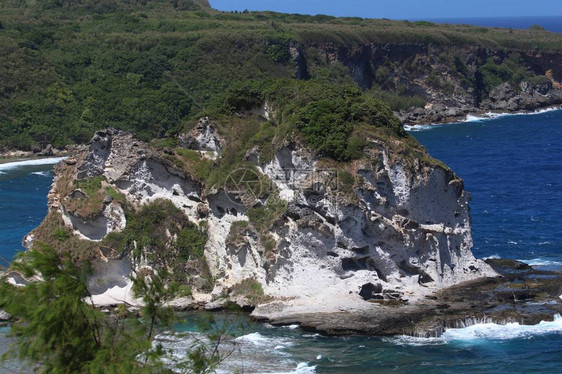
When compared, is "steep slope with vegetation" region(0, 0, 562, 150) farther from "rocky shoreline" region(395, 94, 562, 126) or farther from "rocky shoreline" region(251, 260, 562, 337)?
"rocky shoreline" region(251, 260, 562, 337)

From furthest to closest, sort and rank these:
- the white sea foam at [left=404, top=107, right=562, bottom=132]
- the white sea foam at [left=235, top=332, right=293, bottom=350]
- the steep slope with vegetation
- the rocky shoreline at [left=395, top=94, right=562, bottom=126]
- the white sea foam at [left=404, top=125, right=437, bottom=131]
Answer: the rocky shoreline at [left=395, top=94, right=562, bottom=126] → the white sea foam at [left=404, top=107, right=562, bottom=132] → the white sea foam at [left=404, top=125, right=437, bottom=131] → the steep slope with vegetation → the white sea foam at [left=235, top=332, right=293, bottom=350]

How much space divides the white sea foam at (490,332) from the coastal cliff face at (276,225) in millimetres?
3545

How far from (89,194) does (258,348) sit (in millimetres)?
12913

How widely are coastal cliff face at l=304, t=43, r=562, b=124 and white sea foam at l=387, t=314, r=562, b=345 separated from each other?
281 feet

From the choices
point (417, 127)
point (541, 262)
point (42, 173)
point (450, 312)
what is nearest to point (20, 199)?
point (42, 173)

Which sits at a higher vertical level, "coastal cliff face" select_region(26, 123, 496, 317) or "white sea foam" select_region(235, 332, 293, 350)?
"coastal cliff face" select_region(26, 123, 496, 317)

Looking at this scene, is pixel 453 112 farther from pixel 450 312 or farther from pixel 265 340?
pixel 265 340

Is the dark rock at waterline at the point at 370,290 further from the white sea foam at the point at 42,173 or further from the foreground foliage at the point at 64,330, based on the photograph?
the white sea foam at the point at 42,173

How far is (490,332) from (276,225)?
10.9 m

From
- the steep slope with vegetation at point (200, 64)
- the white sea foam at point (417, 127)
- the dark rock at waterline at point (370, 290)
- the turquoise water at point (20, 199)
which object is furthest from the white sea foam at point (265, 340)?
the white sea foam at point (417, 127)

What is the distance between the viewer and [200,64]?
389ft

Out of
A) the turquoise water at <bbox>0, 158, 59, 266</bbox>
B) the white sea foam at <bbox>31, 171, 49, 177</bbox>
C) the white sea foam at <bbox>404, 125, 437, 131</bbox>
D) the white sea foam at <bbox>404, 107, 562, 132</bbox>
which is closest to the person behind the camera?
the turquoise water at <bbox>0, 158, 59, 266</bbox>

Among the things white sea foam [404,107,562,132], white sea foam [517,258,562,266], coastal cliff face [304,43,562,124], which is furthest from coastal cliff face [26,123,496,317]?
coastal cliff face [304,43,562,124]

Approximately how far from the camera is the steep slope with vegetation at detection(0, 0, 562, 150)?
4080 inches
